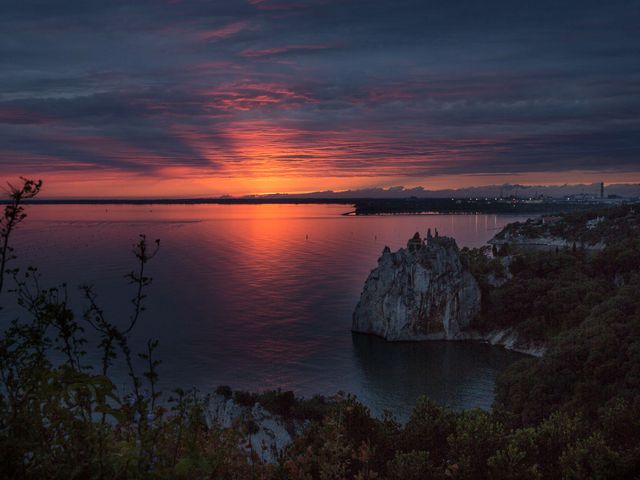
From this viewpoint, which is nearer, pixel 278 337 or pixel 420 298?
pixel 278 337

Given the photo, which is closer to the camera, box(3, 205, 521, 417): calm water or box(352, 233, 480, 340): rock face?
box(3, 205, 521, 417): calm water

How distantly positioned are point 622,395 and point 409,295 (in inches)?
1902

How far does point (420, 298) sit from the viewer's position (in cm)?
8375

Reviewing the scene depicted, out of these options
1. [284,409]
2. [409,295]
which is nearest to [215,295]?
[409,295]

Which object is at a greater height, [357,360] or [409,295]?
[409,295]

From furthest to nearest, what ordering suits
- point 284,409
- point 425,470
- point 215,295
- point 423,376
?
1. point 215,295
2. point 423,376
3. point 284,409
4. point 425,470

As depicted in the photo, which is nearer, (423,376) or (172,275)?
(423,376)

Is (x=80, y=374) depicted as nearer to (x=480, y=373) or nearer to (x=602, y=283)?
(x=480, y=373)

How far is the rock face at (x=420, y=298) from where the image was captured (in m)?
83.1

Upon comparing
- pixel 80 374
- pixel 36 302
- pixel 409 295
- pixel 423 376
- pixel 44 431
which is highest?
pixel 36 302

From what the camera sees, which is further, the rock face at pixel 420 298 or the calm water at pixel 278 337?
the rock face at pixel 420 298

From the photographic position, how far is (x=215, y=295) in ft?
357

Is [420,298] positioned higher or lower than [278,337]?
higher

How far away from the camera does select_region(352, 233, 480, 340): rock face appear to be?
3273 inches
